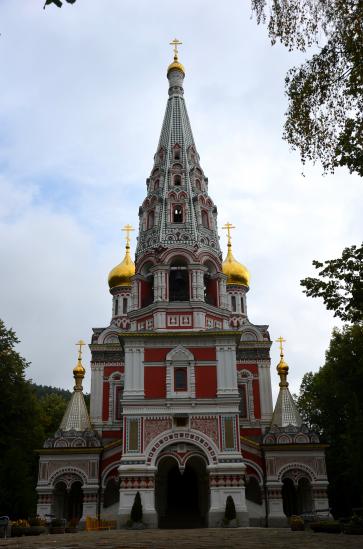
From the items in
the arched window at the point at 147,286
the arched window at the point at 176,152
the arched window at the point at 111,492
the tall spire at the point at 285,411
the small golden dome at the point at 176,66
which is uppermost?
the small golden dome at the point at 176,66

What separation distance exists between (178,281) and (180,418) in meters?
5.76

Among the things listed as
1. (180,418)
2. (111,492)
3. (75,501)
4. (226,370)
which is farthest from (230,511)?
(75,501)

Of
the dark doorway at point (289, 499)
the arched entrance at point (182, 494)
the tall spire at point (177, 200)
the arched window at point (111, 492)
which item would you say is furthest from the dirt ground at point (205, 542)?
the tall spire at point (177, 200)

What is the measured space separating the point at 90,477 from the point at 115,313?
1120 cm

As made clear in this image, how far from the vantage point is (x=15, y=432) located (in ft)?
79.2

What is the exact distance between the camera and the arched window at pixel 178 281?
2355 centimetres

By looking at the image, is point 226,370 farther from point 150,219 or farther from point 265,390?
point 150,219

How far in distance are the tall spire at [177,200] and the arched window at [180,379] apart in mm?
5002

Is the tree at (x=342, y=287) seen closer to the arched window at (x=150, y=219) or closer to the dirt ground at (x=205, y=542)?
the dirt ground at (x=205, y=542)

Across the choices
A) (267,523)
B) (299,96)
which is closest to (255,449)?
(267,523)

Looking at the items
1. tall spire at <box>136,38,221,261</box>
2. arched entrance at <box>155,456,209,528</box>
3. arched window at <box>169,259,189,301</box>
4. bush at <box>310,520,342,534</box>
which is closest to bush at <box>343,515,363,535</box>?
bush at <box>310,520,342,534</box>

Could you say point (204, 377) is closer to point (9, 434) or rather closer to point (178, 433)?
point (178, 433)

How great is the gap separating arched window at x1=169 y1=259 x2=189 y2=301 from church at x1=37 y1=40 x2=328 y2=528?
0.19 feet

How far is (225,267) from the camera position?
33.8m
